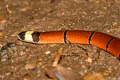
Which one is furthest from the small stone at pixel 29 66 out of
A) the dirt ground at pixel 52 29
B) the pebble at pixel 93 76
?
the pebble at pixel 93 76

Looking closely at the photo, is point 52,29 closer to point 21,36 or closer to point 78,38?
point 21,36

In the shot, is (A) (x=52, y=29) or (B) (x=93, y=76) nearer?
(B) (x=93, y=76)

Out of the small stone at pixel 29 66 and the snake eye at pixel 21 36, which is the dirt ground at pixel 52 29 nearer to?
the small stone at pixel 29 66

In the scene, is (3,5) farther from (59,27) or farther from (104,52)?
(104,52)

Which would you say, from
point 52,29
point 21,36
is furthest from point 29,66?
point 52,29

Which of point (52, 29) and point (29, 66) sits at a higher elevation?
point (52, 29)

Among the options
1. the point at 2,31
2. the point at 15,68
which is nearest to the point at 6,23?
the point at 2,31
